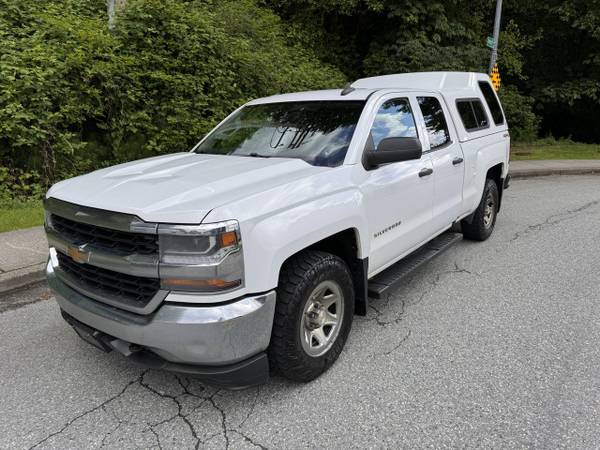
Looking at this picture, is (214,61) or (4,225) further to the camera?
(214,61)

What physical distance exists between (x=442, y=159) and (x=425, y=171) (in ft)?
1.67

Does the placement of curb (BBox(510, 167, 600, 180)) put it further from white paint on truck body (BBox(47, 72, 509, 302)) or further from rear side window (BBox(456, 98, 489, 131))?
white paint on truck body (BBox(47, 72, 509, 302))

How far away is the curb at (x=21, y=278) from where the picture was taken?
4.48m

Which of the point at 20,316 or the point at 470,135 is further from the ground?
the point at 470,135

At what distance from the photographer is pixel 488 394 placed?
9.45ft

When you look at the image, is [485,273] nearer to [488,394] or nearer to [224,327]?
[488,394]

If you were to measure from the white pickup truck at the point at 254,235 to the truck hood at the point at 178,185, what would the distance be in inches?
0.4

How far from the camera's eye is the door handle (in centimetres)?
399

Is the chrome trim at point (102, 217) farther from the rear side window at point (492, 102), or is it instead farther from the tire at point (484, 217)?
the rear side window at point (492, 102)

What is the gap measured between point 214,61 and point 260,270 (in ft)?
24.5

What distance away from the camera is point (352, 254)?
3.30 m

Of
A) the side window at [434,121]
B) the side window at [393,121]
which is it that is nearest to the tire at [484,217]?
the side window at [434,121]

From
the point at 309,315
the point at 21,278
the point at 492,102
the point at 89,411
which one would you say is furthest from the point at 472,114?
the point at 21,278

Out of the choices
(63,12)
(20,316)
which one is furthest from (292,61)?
(20,316)
